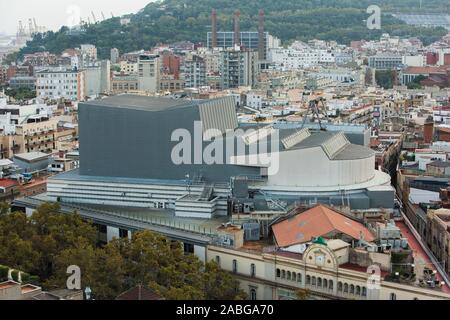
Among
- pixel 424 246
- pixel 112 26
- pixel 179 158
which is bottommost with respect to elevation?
pixel 424 246

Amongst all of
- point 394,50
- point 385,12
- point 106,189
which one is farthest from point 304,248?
point 385,12

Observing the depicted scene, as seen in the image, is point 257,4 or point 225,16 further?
point 257,4

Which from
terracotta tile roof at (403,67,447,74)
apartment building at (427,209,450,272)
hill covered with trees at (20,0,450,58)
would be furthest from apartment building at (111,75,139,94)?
apartment building at (427,209,450,272)

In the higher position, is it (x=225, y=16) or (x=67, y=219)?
(x=225, y=16)

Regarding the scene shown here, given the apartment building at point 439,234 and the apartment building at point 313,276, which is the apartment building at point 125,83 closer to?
the apartment building at point 439,234

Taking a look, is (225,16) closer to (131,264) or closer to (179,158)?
(179,158)
